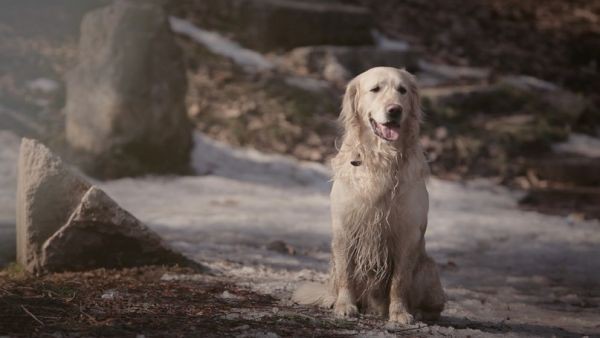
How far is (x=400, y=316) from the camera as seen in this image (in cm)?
437

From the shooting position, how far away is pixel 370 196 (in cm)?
432

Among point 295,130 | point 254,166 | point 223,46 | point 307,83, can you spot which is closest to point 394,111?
point 254,166

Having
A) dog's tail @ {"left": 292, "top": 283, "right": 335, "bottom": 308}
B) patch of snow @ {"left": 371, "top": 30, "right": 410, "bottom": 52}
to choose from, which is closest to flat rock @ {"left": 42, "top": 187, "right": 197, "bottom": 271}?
→ dog's tail @ {"left": 292, "top": 283, "right": 335, "bottom": 308}

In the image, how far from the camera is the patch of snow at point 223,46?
43.3 ft

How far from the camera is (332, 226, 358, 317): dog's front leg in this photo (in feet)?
14.5

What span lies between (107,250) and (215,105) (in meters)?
6.41

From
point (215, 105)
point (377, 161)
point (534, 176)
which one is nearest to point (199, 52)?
point (215, 105)

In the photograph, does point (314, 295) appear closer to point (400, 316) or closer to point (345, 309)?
point (345, 309)

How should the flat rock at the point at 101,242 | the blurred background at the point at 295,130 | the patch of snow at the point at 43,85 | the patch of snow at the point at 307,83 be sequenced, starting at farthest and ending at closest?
the patch of snow at the point at 307,83 < the patch of snow at the point at 43,85 < the blurred background at the point at 295,130 < the flat rock at the point at 101,242

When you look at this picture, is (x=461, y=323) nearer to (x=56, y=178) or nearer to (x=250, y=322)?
(x=250, y=322)

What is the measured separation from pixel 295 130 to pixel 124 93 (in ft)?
9.36

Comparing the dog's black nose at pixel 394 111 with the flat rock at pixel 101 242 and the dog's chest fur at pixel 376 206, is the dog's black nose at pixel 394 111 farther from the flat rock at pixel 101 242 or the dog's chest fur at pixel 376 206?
the flat rock at pixel 101 242

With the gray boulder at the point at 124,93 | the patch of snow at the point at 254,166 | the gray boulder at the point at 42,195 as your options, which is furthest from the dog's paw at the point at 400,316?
the gray boulder at the point at 124,93

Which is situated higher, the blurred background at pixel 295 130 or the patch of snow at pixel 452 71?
the patch of snow at pixel 452 71
